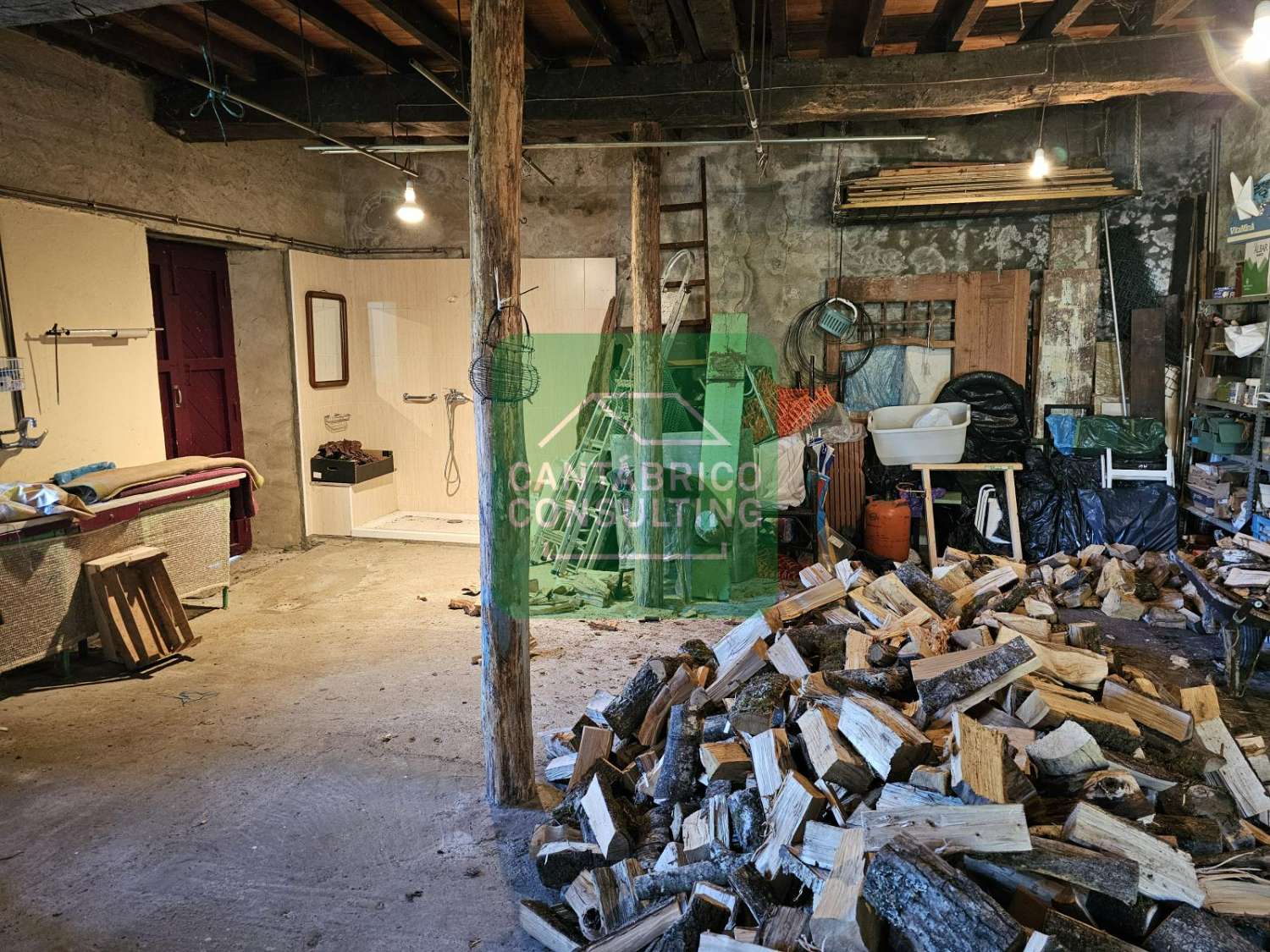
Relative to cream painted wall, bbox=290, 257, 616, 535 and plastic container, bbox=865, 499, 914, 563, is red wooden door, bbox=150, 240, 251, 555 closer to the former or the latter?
cream painted wall, bbox=290, 257, 616, 535

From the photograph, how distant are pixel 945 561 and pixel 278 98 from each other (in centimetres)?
630

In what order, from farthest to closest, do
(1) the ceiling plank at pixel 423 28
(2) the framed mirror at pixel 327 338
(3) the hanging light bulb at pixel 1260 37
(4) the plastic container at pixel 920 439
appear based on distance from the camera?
(2) the framed mirror at pixel 327 338, (4) the plastic container at pixel 920 439, (1) the ceiling plank at pixel 423 28, (3) the hanging light bulb at pixel 1260 37

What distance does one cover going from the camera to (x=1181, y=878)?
2154mm

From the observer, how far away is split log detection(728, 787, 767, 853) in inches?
107

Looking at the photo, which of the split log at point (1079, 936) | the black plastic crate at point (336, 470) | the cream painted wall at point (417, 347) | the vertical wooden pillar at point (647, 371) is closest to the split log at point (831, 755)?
the split log at point (1079, 936)

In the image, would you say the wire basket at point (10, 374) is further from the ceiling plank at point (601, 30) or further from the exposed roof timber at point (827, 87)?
the ceiling plank at point (601, 30)

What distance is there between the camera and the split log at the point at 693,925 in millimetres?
2377

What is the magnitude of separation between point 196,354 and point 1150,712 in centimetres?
767

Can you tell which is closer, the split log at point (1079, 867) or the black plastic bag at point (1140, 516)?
the split log at point (1079, 867)

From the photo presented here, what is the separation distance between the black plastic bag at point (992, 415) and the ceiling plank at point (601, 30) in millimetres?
4145

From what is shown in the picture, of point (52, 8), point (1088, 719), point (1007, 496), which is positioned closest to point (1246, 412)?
point (1007, 496)

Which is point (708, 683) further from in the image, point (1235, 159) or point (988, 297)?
point (1235, 159)

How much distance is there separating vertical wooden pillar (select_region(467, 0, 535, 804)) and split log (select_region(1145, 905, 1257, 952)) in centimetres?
246

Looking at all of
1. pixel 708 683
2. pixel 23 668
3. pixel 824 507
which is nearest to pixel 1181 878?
pixel 708 683
